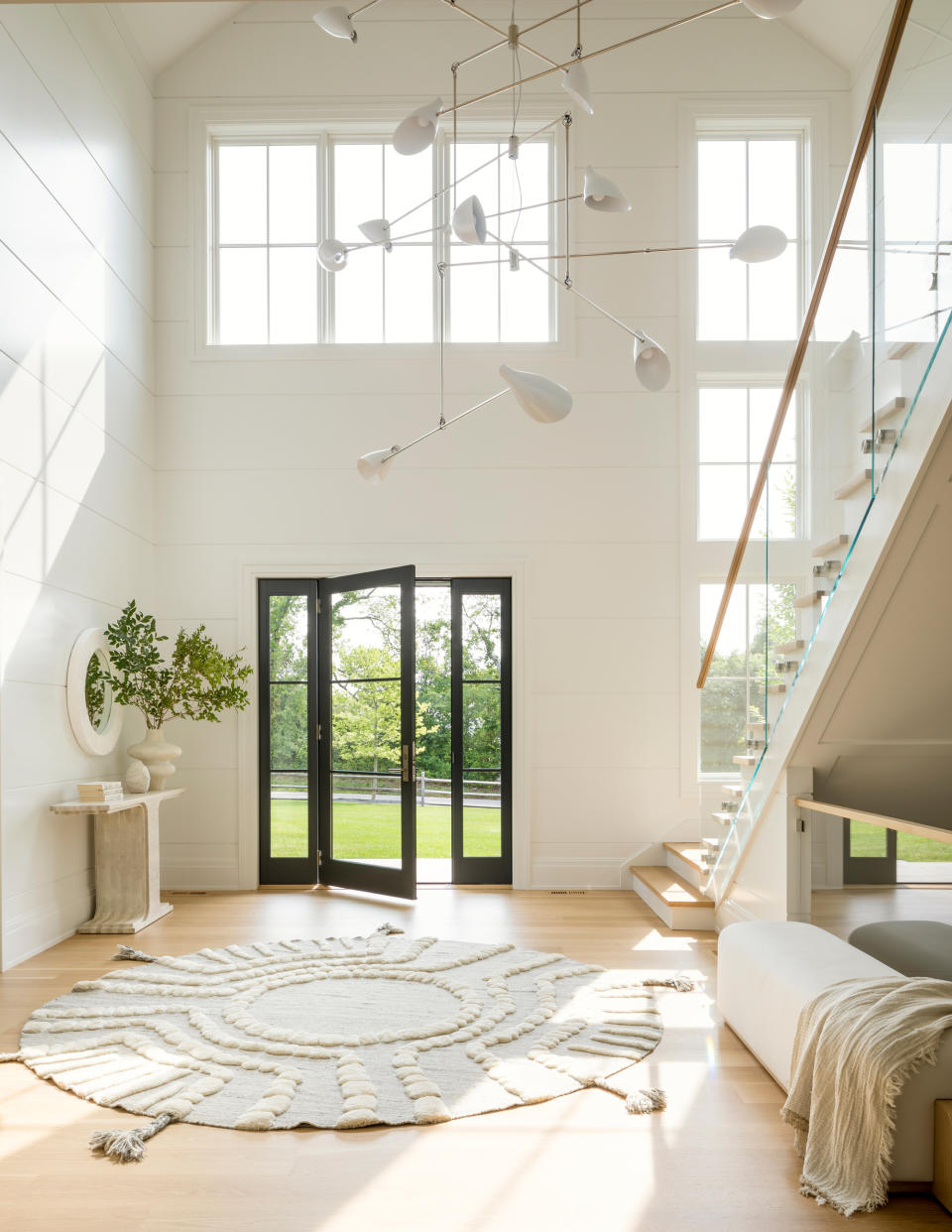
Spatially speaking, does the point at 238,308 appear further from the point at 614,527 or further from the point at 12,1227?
the point at 12,1227

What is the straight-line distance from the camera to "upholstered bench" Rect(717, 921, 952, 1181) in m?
2.49

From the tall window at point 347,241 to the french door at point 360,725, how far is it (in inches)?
73.2

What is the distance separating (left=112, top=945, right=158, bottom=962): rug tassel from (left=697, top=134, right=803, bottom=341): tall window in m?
5.21

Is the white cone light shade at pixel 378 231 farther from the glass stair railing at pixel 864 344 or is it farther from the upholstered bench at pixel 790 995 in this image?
the upholstered bench at pixel 790 995

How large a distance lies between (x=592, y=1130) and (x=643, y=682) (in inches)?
160

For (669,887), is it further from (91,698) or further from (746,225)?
(746,225)

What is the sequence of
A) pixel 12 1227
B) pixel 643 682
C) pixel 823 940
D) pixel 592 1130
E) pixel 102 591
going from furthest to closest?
pixel 643 682 < pixel 102 591 < pixel 823 940 < pixel 592 1130 < pixel 12 1227

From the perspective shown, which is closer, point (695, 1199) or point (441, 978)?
point (695, 1199)

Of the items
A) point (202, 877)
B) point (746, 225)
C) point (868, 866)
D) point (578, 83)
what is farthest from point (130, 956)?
point (746, 225)

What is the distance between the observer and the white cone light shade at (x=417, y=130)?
382cm

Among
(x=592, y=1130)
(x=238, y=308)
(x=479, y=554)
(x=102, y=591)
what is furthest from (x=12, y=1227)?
(x=238, y=308)

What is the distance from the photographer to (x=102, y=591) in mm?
5973

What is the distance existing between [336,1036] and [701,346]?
5.10 meters

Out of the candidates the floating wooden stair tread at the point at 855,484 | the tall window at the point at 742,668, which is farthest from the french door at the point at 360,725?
the floating wooden stair tread at the point at 855,484
